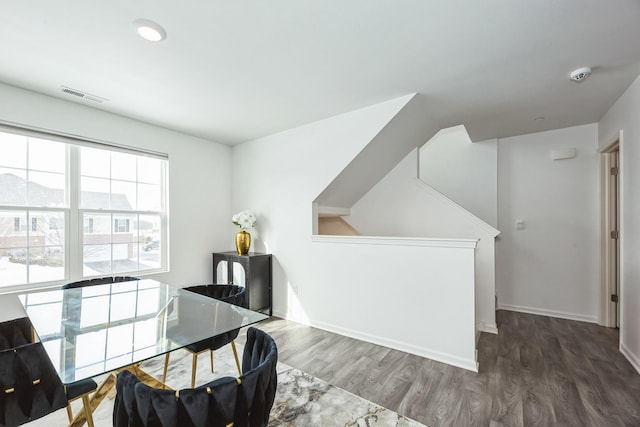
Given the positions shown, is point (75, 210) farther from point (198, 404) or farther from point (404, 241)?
point (404, 241)

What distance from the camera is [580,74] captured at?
2283 millimetres

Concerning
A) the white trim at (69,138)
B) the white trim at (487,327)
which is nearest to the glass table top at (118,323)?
the white trim at (69,138)

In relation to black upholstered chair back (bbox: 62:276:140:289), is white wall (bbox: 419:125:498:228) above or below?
above

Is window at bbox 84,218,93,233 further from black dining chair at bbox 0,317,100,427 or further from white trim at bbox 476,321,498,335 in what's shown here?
white trim at bbox 476,321,498,335

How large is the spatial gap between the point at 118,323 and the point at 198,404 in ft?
3.23

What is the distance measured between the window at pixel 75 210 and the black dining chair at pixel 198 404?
107 inches

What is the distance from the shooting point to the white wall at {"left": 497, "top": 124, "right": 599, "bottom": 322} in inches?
140

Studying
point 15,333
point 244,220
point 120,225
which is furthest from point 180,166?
point 15,333

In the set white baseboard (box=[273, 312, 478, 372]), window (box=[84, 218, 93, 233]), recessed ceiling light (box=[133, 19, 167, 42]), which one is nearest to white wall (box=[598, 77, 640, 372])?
white baseboard (box=[273, 312, 478, 372])

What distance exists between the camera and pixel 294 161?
3.64 metres

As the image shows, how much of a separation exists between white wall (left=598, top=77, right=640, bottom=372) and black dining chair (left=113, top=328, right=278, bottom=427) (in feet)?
10.4

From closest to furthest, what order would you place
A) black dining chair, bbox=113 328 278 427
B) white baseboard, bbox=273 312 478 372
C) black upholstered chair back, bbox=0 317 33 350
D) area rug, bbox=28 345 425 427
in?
black dining chair, bbox=113 328 278 427 < black upholstered chair back, bbox=0 317 33 350 < area rug, bbox=28 345 425 427 < white baseboard, bbox=273 312 478 372

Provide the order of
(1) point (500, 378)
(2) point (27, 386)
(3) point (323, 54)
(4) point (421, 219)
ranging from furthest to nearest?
(4) point (421, 219), (1) point (500, 378), (3) point (323, 54), (2) point (27, 386)


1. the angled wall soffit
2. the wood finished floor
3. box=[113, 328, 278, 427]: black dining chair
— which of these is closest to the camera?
box=[113, 328, 278, 427]: black dining chair
